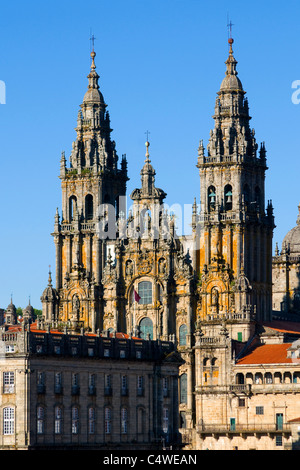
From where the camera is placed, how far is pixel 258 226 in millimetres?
197500

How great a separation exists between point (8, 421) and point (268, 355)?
1426 inches

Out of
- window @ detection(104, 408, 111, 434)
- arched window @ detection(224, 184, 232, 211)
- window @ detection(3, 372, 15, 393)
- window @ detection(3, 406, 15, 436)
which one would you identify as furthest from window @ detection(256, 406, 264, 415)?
window @ detection(3, 406, 15, 436)

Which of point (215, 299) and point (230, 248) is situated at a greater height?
point (230, 248)

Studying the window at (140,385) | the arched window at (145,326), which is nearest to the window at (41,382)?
the window at (140,385)

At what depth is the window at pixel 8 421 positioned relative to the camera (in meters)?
153

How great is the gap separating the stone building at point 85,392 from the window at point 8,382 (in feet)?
0.29

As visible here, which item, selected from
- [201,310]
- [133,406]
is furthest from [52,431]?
[201,310]

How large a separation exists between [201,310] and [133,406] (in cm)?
3065

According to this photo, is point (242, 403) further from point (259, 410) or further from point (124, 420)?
point (124, 420)

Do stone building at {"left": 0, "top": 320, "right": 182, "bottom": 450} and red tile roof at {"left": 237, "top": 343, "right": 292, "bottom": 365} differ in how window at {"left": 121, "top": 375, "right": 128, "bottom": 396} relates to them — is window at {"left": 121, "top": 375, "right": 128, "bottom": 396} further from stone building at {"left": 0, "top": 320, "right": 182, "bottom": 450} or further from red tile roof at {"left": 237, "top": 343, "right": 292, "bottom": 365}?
red tile roof at {"left": 237, "top": 343, "right": 292, "bottom": 365}

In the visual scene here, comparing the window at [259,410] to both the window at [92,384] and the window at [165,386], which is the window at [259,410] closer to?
the window at [165,386]

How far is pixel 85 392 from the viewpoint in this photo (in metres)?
161

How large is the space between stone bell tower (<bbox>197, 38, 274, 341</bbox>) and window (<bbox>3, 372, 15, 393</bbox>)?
4024cm

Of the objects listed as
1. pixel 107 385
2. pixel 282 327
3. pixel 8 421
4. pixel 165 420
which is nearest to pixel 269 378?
pixel 165 420
